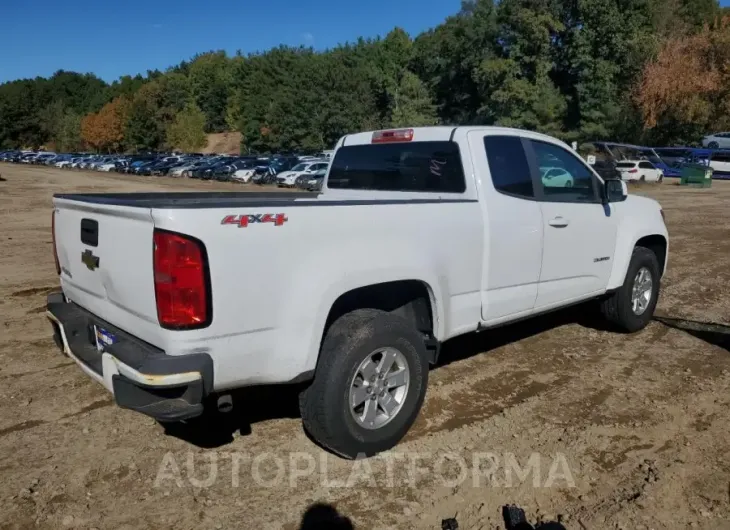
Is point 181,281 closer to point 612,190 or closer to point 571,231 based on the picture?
point 571,231

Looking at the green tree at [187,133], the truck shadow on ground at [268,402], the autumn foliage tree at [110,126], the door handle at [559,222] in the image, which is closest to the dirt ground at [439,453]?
the truck shadow on ground at [268,402]

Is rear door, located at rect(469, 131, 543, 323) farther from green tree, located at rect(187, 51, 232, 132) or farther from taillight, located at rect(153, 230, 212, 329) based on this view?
green tree, located at rect(187, 51, 232, 132)

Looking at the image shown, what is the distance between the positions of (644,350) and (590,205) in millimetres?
1497

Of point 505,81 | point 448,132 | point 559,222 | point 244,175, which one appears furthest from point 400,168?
point 505,81

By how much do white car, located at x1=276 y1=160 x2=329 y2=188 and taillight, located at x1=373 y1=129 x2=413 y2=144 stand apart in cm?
2920

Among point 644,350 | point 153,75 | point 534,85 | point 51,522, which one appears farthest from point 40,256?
point 153,75

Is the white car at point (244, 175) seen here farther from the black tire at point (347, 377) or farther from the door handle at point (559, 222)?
the black tire at point (347, 377)

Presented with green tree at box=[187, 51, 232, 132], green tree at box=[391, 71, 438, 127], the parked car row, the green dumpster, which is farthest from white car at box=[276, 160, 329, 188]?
green tree at box=[187, 51, 232, 132]

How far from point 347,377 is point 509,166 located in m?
2.12

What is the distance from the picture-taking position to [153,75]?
134m

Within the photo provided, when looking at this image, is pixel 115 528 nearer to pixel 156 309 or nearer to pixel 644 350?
pixel 156 309

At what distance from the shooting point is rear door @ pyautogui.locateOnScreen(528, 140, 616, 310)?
480 centimetres

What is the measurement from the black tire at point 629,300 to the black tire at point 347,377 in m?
2.93

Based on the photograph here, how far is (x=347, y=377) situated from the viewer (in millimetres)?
3430
